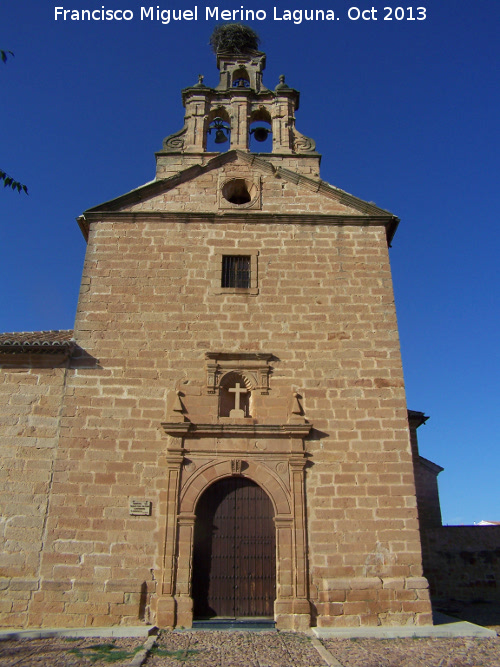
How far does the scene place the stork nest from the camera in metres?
12.1

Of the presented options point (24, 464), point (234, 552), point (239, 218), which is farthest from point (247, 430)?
point (239, 218)

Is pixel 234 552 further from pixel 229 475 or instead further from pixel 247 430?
pixel 247 430

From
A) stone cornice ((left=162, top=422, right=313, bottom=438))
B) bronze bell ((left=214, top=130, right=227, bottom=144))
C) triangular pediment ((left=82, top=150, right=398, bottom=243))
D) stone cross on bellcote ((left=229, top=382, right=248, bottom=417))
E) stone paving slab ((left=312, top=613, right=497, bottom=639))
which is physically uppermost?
bronze bell ((left=214, top=130, right=227, bottom=144))

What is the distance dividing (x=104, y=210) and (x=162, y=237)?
45.8 inches

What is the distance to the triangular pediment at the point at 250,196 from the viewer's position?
378 inches

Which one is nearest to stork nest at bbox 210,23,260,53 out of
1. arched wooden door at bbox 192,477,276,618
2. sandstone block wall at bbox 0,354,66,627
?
sandstone block wall at bbox 0,354,66,627

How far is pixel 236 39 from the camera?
12180 mm

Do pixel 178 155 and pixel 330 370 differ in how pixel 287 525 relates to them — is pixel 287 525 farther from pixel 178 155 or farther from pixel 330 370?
pixel 178 155

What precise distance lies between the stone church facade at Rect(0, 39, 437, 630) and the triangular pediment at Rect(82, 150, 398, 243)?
36mm

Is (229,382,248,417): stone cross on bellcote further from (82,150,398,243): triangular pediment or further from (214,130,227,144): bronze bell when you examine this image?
(214,130,227,144): bronze bell

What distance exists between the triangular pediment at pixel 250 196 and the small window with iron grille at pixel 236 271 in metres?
0.82

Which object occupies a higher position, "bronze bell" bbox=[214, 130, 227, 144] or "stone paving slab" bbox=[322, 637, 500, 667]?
"bronze bell" bbox=[214, 130, 227, 144]

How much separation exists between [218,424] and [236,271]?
276cm

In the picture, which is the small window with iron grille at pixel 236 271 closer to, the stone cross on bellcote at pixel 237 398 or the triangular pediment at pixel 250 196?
the triangular pediment at pixel 250 196
